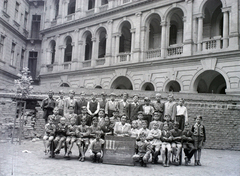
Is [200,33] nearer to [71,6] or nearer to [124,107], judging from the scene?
[124,107]

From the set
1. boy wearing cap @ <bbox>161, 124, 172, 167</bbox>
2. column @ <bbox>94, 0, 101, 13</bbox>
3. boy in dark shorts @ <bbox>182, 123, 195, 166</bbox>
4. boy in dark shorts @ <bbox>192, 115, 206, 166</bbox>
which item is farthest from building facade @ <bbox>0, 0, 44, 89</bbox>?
boy in dark shorts @ <bbox>192, 115, 206, 166</bbox>

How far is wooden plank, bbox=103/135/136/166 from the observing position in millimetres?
9539

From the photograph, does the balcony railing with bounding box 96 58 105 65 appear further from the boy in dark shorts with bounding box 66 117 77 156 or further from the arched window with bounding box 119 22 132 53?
the boy in dark shorts with bounding box 66 117 77 156

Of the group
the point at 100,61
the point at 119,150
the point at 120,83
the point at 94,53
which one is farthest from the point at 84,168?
the point at 94,53

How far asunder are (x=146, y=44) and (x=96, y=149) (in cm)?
1671

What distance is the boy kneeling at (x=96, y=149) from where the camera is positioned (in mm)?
9820

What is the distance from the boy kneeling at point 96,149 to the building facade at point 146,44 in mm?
12395

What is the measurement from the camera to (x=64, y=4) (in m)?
33.2

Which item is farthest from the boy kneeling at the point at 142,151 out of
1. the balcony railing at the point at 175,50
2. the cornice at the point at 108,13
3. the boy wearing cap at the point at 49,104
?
the cornice at the point at 108,13

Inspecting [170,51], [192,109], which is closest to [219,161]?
[192,109]

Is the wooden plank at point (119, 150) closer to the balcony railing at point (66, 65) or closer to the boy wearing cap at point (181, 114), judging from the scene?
the boy wearing cap at point (181, 114)

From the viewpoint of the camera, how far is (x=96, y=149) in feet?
Result: 32.2

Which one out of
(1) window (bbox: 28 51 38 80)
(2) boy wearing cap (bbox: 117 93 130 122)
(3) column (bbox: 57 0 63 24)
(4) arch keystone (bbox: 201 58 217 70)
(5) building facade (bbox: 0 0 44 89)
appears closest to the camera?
(2) boy wearing cap (bbox: 117 93 130 122)

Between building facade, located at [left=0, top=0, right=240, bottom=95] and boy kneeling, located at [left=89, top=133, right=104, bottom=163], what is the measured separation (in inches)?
488
